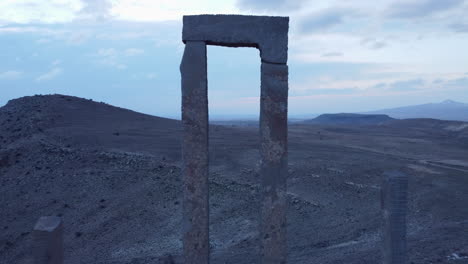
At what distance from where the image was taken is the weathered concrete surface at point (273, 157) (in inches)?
261

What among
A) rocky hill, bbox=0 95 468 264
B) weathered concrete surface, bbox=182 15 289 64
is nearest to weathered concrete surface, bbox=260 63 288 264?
weathered concrete surface, bbox=182 15 289 64

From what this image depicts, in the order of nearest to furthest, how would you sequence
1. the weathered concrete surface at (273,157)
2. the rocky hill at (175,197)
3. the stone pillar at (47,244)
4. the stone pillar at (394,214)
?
the stone pillar at (47,244)
the stone pillar at (394,214)
the weathered concrete surface at (273,157)
the rocky hill at (175,197)

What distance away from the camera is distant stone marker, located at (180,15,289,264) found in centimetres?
666

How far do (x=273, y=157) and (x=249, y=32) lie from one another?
193 cm

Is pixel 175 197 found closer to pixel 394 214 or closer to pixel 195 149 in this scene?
pixel 195 149

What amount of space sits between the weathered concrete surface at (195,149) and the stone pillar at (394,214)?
2.63 m

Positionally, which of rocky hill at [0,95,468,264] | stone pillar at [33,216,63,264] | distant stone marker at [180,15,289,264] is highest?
distant stone marker at [180,15,289,264]

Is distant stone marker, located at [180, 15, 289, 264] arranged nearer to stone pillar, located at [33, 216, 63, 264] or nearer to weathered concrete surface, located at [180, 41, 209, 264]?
weathered concrete surface, located at [180, 41, 209, 264]

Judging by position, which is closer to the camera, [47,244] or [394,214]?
[47,244]

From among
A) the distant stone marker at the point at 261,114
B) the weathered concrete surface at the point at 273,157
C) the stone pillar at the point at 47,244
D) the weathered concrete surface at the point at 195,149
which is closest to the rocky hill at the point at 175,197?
the weathered concrete surface at the point at 273,157

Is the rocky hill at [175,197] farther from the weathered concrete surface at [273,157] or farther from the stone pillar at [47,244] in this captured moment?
the stone pillar at [47,244]

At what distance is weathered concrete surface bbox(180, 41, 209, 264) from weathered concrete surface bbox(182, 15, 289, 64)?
212 millimetres

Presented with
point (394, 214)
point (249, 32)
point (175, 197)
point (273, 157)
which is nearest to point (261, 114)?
point (273, 157)

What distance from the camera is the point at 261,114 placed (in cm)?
666
